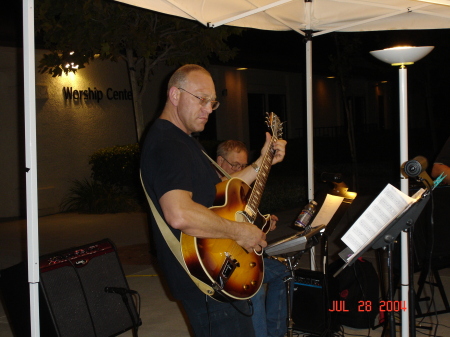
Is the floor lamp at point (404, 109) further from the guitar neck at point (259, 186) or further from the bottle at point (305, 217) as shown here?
the guitar neck at point (259, 186)

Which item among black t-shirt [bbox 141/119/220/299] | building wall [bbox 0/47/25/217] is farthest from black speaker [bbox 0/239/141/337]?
building wall [bbox 0/47/25/217]

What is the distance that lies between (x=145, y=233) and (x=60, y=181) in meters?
3.52

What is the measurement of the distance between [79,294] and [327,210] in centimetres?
189

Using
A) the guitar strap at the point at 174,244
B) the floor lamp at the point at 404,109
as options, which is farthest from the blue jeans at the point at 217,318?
the floor lamp at the point at 404,109

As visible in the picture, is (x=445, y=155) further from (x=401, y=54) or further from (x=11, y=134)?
(x=11, y=134)

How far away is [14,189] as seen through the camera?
417 inches

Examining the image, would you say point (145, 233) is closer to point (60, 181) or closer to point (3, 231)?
point (3, 231)

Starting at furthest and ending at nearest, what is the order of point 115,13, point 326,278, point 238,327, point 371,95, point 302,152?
point 371,95 < point 302,152 < point 115,13 < point 326,278 < point 238,327

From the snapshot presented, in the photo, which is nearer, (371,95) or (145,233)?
(145,233)

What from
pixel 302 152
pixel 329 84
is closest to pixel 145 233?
pixel 302 152

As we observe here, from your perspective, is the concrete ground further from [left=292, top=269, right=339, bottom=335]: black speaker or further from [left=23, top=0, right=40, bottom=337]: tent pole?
[left=23, top=0, right=40, bottom=337]: tent pole

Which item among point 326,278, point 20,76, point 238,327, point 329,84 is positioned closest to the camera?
point 238,327

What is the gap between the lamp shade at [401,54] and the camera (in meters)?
3.48

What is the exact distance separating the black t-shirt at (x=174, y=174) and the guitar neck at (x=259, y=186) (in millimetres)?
312
